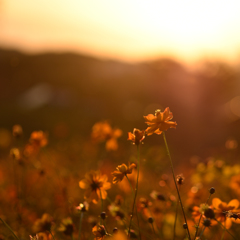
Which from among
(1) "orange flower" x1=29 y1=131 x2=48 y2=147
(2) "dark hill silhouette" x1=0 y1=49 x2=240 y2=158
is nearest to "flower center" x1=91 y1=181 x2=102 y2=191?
(1) "orange flower" x1=29 y1=131 x2=48 y2=147

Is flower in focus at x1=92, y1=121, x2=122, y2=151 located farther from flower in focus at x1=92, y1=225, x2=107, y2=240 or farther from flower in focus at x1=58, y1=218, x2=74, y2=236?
flower in focus at x1=92, y1=225, x2=107, y2=240

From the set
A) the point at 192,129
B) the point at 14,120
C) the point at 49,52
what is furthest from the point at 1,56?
the point at 192,129

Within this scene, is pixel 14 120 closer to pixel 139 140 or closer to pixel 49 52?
pixel 49 52

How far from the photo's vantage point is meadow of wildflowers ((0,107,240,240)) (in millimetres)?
1055

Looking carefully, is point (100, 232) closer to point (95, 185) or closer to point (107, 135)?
point (95, 185)

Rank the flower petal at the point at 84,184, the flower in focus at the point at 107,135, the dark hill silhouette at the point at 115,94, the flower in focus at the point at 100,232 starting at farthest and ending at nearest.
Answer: the dark hill silhouette at the point at 115,94 → the flower in focus at the point at 107,135 → the flower petal at the point at 84,184 → the flower in focus at the point at 100,232

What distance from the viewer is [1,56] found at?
10.8 m

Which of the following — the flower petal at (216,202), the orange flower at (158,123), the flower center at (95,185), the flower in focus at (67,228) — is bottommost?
the flower in focus at (67,228)

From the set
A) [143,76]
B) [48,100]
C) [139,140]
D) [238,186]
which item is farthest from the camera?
[143,76]

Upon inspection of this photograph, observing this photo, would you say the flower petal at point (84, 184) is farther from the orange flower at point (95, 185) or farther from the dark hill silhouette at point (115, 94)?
the dark hill silhouette at point (115, 94)

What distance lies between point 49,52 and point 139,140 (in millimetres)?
11398

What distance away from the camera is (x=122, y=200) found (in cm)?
147

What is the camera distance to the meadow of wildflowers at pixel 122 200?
1055 mm

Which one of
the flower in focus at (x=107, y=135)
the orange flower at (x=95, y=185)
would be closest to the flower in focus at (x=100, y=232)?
the orange flower at (x=95, y=185)
